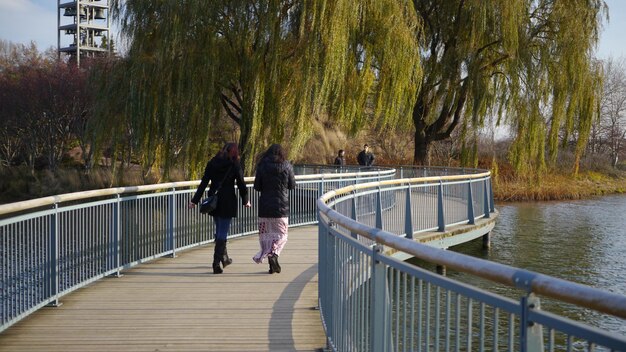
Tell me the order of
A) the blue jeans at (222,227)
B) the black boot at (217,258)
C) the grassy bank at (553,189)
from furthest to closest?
the grassy bank at (553,189), the black boot at (217,258), the blue jeans at (222,227)

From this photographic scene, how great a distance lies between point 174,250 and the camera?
426 inches

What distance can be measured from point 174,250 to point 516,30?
1659cm

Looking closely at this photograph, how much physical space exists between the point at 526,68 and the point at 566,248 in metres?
8.04

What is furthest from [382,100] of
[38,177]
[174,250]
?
[38,177]

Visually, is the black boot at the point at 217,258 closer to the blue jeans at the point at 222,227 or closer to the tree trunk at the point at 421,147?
the blue jeans at the point at 222,227

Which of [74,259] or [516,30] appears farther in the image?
[516,30]

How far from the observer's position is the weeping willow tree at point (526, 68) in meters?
23.5

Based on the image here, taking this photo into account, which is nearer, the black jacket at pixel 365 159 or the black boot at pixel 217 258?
the black boot at pixel 217 258

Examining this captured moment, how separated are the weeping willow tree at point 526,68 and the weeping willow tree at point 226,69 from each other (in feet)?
19.9

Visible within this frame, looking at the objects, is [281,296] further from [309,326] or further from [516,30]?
[516,30]

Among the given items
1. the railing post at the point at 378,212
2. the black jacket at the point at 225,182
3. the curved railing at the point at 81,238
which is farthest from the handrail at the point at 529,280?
the railing post at the point at 378,212

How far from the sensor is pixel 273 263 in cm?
931

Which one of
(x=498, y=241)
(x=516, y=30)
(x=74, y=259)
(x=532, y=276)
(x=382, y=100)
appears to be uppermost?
(x=516, y=30)

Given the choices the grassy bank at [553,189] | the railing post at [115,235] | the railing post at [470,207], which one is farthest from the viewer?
the grassy bank at [553,189]
